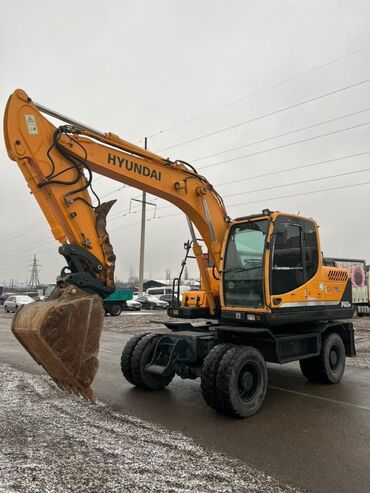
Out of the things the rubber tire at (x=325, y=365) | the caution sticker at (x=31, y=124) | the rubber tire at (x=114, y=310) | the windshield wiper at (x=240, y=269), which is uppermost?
the caution sticker at (x=31, y=124)

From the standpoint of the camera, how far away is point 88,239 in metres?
5.58

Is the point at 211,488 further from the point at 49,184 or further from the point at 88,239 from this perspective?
the point at 49,184

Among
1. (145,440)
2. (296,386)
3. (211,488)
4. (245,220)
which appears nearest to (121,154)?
(245,220)

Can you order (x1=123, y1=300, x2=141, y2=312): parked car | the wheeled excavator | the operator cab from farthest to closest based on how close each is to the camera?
(x1=123, y1=300, x2=141, y2=312): parked car < the operator cab < the wheeled excavator

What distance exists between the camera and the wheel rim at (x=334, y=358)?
8.23 m

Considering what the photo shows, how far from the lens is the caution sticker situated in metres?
5.49

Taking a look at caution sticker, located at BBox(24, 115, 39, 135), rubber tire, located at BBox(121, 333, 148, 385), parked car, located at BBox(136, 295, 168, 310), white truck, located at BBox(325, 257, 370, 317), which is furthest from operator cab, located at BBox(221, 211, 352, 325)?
parked car, located at BBox(136, 295, 168, 310)

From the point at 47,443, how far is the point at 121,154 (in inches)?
153

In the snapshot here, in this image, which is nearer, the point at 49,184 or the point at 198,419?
the point at 49,184

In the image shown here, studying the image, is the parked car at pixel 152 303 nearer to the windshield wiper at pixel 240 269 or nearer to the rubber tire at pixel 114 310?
the rubber tire at pixel 114 310

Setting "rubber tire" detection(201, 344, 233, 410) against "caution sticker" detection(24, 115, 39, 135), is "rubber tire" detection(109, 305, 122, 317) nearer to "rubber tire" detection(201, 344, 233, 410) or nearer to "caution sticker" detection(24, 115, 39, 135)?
"rubber tire" detection(201, 344, 233, 410)

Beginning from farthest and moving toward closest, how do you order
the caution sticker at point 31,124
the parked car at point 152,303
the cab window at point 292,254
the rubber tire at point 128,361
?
the parked car at point 152,303
the rubber tire at point 128,361
the cab window at point 292,254
the caution sticker at point 31,124

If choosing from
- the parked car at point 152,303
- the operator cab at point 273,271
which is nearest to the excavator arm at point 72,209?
the operator cab at point 273,271

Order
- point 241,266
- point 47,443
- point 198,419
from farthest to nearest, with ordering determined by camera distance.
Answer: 1. point 241,266
2. point 198,419
3. point 47,443
